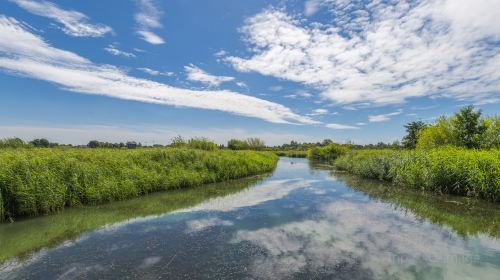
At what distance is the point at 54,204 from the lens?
9375 millimetres

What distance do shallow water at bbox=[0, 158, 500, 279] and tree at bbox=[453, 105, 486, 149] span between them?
18.0m

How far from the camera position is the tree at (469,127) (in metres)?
25.3

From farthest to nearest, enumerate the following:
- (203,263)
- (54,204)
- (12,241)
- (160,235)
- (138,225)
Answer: (54,204) → (138,225) → (160,235) → (12,241) → (203,263)

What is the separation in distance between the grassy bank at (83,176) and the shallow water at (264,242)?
788mm

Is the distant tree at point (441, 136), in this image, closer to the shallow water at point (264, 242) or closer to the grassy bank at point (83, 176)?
the shallow water at point (264, 242)

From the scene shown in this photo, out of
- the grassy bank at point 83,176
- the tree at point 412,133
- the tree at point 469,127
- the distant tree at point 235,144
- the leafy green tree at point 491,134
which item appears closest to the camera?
the grassy bank at point 83,176

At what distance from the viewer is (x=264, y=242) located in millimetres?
6941

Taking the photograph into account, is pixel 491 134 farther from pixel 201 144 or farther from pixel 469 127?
pixel 201 144

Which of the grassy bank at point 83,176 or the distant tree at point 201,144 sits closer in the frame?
the grassy bank at point 83,176

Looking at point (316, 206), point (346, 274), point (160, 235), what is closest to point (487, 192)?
point (316, 206)

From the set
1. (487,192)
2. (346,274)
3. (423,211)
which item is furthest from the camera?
(487,192)

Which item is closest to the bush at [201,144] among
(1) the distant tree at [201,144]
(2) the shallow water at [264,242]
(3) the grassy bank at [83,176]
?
(1) the distant tree at [201,144]

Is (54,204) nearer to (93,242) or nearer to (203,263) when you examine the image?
(93,242)

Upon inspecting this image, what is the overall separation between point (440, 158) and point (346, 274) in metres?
13.1
